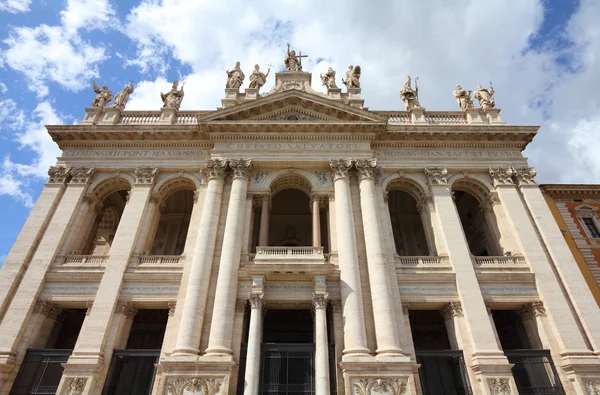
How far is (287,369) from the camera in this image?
14891 mm

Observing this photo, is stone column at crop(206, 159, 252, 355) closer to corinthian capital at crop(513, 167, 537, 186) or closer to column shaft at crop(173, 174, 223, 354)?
column shaft at crop(173, 174, 223, 354)

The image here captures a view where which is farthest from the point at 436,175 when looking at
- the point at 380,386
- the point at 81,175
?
the point at 81,175

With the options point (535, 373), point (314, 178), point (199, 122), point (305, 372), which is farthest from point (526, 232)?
point (199, 122)

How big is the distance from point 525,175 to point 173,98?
22.1 m

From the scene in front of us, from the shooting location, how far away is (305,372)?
48.8 ft

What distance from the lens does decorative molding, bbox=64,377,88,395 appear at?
14.0m

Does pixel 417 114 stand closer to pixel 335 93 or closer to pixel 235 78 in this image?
pixel 335 93

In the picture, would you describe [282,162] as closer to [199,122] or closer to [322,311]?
[199,122]

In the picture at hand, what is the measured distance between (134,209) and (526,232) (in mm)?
20578

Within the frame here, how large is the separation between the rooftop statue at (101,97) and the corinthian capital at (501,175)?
24.3 meters

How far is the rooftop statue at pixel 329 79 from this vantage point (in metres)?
24.7

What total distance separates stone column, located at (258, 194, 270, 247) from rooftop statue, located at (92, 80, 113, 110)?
12.7m

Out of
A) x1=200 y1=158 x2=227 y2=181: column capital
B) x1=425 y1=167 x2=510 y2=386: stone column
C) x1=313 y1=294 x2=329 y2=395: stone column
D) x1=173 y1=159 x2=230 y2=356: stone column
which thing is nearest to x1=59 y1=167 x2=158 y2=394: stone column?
x1=200 y1=158 x2=227 y2=181: column capital

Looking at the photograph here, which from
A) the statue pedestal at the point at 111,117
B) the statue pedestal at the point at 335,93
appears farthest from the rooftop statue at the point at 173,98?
the statue pedestal at the point at 335,93
